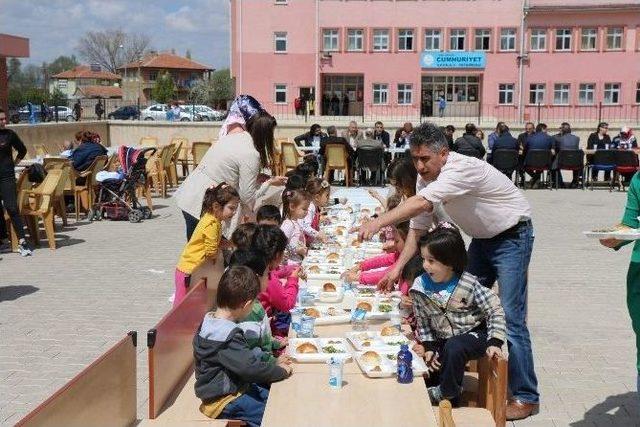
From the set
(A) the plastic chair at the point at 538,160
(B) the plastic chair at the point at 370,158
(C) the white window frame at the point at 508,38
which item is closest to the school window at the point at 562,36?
(C) the white window frame at the point at 508,38

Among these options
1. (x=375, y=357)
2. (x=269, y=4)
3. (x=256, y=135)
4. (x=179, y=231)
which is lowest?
(x=179, y=231)

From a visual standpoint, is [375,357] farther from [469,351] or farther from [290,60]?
[290,60]

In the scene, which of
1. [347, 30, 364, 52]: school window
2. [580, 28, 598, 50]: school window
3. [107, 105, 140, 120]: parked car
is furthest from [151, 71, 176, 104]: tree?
[580, 28, 598, 50]: school window

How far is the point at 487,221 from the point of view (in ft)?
14.8

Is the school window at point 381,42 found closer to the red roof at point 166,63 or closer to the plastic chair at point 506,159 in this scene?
the plastic chair at point 506,159

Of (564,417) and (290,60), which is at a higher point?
(290,60)

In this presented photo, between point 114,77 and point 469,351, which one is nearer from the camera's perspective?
point 469,351

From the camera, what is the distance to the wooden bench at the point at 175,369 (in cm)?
370

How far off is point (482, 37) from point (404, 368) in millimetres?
46873

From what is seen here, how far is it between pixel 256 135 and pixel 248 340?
2757 millimetres

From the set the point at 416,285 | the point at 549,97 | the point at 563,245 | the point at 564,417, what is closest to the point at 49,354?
the point at 416,285

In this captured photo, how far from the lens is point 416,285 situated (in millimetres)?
4297

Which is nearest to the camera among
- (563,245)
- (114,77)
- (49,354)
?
(49,354)

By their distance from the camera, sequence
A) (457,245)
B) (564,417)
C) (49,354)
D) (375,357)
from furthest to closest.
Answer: (49,354) → (564,417) → (457,245) → (375,357)
